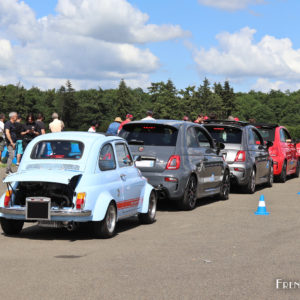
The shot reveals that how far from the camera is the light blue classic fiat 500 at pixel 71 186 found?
9391 mm

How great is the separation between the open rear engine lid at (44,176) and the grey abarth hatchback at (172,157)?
3.77 meters

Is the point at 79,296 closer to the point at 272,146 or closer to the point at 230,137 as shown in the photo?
the point at 230,137

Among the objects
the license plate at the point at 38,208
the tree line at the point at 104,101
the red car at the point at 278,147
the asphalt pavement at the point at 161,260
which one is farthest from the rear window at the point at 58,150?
the tree line at the point at 104,101

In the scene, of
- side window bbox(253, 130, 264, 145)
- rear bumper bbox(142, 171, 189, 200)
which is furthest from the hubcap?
side window bbox(253, 130, 264, 145)

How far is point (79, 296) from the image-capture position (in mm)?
6000

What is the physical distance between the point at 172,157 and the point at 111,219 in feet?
11.9

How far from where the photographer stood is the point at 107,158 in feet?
34.5

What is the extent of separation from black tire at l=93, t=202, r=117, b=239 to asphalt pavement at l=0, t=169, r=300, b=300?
15 centimetres

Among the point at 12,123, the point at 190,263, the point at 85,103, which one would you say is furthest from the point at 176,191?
the point at 85,103

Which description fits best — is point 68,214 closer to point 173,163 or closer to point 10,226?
point 10,226

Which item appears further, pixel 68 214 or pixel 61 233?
pixel 61 233

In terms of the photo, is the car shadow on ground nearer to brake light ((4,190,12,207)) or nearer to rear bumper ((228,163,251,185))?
brake light ((4,190,12,207))

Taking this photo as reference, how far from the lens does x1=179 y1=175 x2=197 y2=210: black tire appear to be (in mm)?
Answer: 13516

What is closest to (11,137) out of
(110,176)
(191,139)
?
(191,139)
